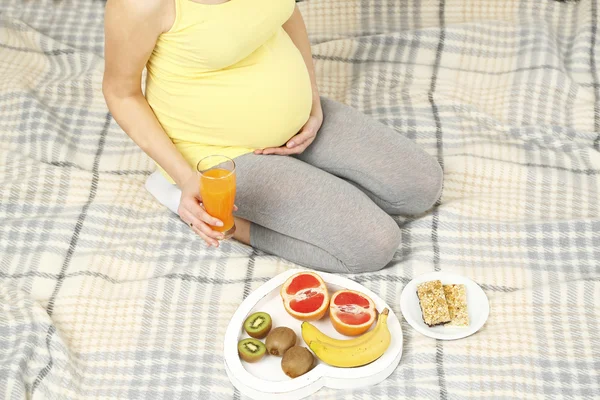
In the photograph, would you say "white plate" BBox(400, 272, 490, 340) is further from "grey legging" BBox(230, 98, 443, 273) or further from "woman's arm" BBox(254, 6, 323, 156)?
"woman's arm" BBox(254, 6, 323, 156)

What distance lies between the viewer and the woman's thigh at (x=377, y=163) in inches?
66.8

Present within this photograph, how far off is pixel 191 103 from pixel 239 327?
1.53 ft

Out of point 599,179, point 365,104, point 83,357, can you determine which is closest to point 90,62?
point 365,104

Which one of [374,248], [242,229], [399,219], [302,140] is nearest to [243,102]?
[302,140]

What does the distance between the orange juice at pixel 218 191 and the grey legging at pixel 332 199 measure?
0.14 m

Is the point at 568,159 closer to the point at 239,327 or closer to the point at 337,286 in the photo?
the point at 337,286

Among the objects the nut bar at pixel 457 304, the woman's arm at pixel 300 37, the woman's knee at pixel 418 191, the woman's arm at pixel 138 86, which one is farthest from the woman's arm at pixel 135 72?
the nut bar at pixel 457 304

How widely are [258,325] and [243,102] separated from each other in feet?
1.49

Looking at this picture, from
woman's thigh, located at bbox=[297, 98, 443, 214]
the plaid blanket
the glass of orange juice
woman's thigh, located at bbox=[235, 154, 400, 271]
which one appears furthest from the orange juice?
woman's thigh, located at bbox=[297, 98, 443, 214]

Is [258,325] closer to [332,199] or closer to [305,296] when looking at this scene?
[305,296]

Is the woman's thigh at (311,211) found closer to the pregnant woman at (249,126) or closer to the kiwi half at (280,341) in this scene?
the pregnant woman at (249,126)

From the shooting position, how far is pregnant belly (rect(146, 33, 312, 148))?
1.50m

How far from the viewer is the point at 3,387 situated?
1.37 m

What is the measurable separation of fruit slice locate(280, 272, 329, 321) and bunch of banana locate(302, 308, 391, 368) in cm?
7
